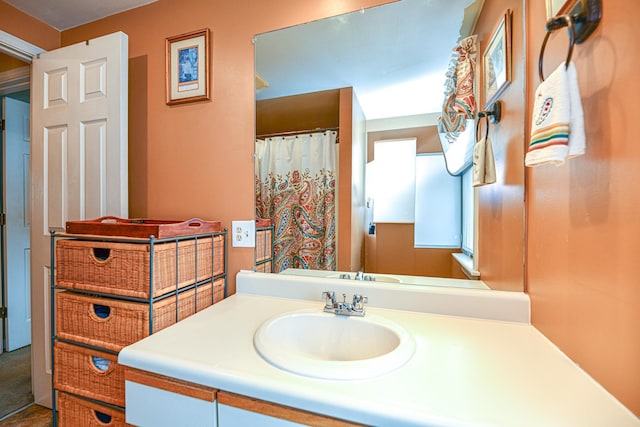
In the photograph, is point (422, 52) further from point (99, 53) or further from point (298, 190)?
point (99, 53)

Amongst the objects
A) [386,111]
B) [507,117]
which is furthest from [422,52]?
[507,117]

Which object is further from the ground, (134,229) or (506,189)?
(506,189)

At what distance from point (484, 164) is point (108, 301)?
1.40 meters

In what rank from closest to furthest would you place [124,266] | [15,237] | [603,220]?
1. [603,220]
2. [124,266]
3. [15,237]

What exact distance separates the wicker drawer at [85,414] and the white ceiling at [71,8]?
1809 mm

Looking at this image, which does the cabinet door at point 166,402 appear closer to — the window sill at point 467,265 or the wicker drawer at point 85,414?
the wicker drawer at point 85,414

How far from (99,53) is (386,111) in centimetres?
143

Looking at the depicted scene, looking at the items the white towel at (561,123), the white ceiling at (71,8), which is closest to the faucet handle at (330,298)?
the white towel at (561,123)

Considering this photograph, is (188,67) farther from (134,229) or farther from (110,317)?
(110,317)

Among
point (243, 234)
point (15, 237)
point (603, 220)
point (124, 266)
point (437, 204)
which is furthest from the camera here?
point (15, 237)

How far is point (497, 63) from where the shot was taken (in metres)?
0.95

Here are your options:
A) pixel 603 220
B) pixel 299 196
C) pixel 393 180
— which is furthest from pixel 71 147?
pixel 603 220

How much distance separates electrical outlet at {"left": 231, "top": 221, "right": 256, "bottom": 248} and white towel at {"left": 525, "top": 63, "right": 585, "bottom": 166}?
3.37 ft

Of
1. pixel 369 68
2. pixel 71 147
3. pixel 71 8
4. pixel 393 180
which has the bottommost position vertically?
pixel 393 180
